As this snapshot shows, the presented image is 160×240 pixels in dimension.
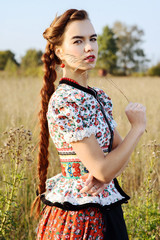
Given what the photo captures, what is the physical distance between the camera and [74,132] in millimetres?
1134

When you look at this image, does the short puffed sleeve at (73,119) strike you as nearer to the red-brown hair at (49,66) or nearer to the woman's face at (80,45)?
the woman's face at (80,45)

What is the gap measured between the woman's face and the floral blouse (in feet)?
0.30

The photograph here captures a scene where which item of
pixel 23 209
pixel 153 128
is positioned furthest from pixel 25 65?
pixel 23 209

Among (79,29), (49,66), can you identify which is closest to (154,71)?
(49,66)

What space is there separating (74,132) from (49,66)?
0.51m

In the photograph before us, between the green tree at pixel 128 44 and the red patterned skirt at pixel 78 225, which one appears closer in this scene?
the red patterned skirt at pixel 78 225

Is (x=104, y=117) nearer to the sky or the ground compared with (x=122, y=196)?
nearer to the sky

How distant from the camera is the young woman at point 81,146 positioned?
3.69 feet

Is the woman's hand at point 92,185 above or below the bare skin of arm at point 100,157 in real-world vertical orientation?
below

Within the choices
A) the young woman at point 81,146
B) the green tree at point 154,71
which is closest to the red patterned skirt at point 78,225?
the young woman at point 81,146

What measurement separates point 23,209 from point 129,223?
0.97 meters

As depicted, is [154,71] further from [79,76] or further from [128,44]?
[79,76]

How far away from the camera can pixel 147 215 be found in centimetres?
203

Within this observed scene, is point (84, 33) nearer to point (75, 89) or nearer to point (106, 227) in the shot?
point (75, 89)
